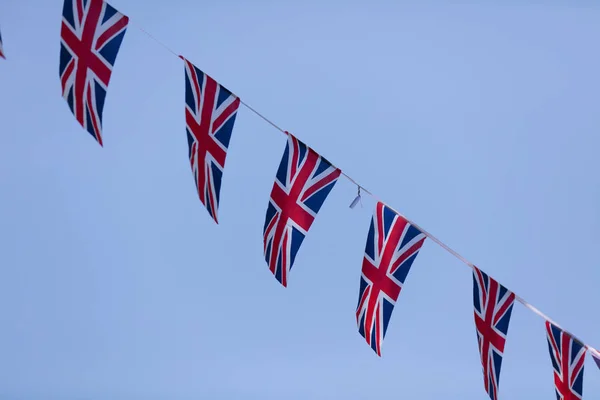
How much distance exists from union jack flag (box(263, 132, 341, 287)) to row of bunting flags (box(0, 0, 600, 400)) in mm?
13

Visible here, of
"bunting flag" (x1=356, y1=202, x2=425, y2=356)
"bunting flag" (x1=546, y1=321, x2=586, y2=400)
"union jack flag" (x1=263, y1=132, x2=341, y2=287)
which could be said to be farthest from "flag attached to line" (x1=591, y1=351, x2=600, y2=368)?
"union jack flag" (x1=263, y1=132, x2=341, y2=287)

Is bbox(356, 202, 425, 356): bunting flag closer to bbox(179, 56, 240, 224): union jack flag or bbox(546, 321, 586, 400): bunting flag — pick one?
bbox(546, 321, 586, 400): bunting flag

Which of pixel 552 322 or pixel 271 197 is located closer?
pixel 552 322

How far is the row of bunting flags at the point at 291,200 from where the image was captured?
10922 mm

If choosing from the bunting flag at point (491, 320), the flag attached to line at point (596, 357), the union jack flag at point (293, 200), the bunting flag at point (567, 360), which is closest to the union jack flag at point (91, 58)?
the union jack flag at point (293, 200)

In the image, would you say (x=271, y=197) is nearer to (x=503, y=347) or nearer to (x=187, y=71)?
(x=187, y=71)

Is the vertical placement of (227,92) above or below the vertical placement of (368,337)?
above

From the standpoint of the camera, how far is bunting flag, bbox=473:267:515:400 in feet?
35.9

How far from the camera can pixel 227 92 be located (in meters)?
11.1

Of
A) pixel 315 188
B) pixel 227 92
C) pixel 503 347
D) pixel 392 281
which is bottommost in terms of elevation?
pixel 503 347

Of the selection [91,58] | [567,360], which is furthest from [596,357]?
[91,58]

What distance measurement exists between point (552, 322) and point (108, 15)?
698cm

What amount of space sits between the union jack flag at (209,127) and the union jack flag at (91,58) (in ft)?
3.18

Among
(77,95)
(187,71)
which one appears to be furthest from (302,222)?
(77,95)
